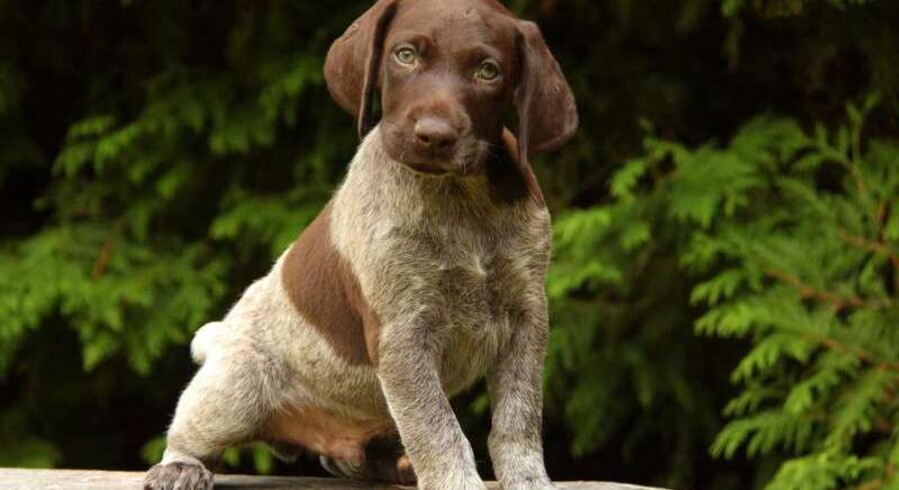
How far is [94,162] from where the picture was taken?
7.75m

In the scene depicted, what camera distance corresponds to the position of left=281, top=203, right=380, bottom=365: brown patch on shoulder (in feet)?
14.5

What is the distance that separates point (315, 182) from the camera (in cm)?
754

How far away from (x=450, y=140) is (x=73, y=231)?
13.9 ft

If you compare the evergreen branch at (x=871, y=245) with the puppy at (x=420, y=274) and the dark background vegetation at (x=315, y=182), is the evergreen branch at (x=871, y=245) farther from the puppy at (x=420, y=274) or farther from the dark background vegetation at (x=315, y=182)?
the puppy at (x=420, y=274)

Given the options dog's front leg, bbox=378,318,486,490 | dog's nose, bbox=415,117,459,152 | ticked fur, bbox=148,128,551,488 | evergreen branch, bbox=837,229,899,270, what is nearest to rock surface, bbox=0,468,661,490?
ticked fur, bbox=148,128,551,488

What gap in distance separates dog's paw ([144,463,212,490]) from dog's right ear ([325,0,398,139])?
3.91 ft

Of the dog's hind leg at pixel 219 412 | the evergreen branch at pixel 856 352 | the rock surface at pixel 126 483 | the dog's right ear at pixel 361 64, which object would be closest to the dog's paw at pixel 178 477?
the dog's hind leg at pixel 219 412

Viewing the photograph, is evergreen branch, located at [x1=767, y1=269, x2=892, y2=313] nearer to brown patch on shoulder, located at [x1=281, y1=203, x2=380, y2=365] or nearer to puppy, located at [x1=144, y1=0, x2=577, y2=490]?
puppy, located at [x1=144, y1=0, x2=577, y2=490]

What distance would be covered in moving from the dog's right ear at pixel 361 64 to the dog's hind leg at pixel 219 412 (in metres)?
0.86

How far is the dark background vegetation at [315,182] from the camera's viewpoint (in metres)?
6.95

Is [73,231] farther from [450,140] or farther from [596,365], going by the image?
[450,140]

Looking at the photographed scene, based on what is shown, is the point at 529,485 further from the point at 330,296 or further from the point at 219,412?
the point at 219,412

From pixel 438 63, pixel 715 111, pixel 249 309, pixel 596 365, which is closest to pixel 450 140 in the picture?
pixel 438 63

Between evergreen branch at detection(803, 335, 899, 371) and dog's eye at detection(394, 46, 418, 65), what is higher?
dog's eye at detection(394, 46, 418, 65)
